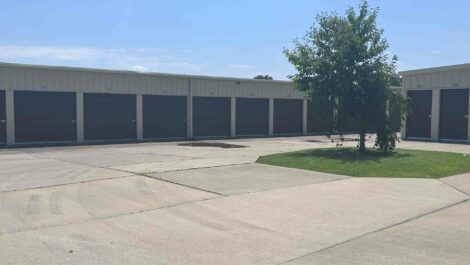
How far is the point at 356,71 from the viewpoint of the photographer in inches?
695

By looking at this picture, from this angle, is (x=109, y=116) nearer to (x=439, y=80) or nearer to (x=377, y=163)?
(x=377, y=163)

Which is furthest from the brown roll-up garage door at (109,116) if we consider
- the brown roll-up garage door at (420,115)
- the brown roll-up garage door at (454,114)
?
the brown roll-up garage door at (454,114)

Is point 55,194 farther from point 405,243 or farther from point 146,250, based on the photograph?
point 405,243

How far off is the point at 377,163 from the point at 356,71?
15.1 ft

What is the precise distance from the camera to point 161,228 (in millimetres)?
6816

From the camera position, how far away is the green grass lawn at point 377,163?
12648mm

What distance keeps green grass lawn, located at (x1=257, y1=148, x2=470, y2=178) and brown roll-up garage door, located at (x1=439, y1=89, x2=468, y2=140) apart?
9.85m

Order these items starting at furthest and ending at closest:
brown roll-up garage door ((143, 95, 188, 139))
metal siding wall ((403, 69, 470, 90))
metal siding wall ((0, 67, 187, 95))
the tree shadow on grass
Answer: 1. brown roll-up garage door ((143, 95, 188, 139))
2. metal siding wall ((403, 69, 470, 90))
3. metal siding wall ((0, 67, 187, 95))
4. the tree shadow on grass

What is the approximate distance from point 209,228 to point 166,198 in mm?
2330

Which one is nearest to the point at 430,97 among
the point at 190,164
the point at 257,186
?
the point at 190,164

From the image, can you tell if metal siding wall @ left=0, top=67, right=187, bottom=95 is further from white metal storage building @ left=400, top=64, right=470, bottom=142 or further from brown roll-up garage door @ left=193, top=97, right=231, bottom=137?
white metal storage building @ left=400, top=64, right=470, bottom=142

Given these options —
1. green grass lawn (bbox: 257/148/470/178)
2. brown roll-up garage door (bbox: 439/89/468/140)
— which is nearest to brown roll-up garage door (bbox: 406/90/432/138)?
brown roll-up garage door (bbox: 439/89/468/140)

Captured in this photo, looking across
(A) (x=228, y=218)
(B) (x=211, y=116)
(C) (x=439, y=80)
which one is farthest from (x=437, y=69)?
(A) (x=228, y=218)

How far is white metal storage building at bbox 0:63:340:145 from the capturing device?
23.1 metres
